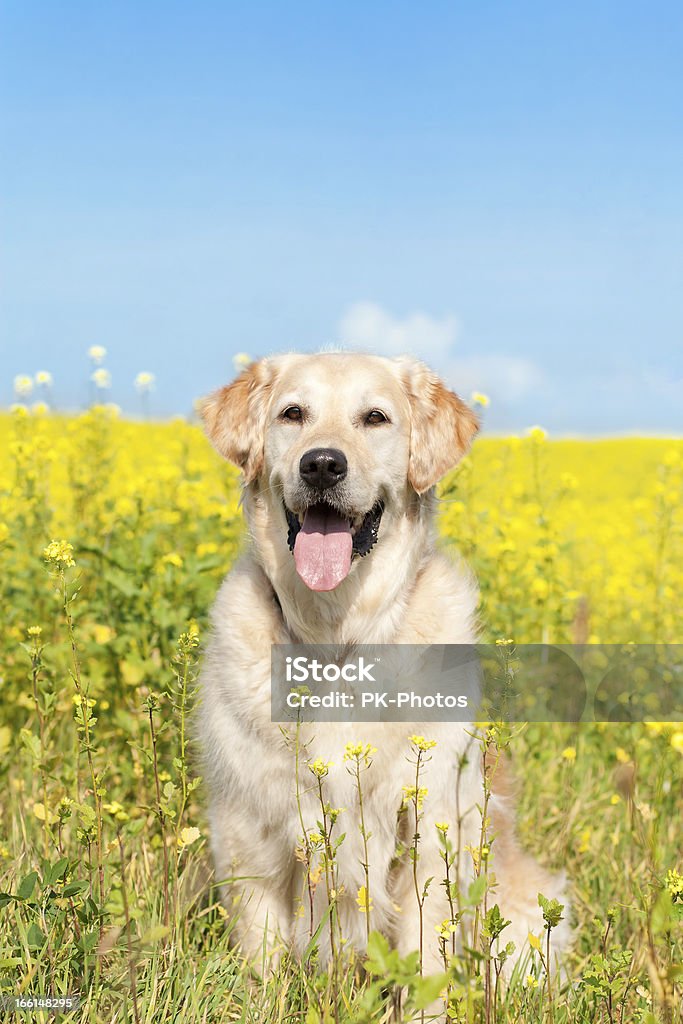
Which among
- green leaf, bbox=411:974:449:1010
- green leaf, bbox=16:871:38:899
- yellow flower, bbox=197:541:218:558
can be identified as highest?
yellow flower, bbox=197:541:218:558

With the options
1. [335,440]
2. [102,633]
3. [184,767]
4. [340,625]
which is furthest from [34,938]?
[102,633]

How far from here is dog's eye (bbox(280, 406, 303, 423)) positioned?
130 inches

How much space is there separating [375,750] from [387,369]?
1.34 metres

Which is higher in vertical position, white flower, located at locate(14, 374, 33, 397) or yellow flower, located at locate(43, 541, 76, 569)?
white flower, located at locate(14, 374, 33, 397)

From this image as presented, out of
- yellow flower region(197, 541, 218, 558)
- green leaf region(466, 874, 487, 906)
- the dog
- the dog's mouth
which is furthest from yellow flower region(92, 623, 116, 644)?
green leaf region(466, 874, 487, 906)

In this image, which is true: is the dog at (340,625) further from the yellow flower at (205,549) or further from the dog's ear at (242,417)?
the yellow flower at (205,549)

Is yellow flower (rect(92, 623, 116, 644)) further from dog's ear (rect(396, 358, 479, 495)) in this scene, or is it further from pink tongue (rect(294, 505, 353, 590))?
dog's ear (rect(396, 358, 479, 495))

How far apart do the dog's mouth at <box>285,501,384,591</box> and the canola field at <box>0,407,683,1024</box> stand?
43 cm

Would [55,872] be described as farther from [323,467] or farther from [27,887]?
[323,467]

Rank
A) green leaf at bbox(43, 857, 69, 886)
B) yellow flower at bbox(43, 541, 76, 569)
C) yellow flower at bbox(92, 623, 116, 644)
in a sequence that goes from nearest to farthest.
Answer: yellow flower at bbox(43, 541, 76, 569) → green leaf at bbox(43, 857, 69, 886) → yellow flower at bbox(92, 623, 116, 644)

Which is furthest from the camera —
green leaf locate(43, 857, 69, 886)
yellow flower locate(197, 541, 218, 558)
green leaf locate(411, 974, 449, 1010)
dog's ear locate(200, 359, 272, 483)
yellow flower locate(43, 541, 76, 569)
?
yellow flower locate(197, 541, 218, 558)

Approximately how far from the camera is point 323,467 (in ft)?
9.73

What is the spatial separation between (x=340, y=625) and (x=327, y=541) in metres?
0.30

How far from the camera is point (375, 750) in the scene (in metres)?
2.82
